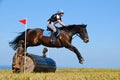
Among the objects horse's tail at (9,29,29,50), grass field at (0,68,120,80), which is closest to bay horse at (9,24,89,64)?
horse's tail at (9,29,29,50)

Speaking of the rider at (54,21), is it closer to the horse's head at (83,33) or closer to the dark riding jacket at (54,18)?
the dark riding jacket at (54,18)

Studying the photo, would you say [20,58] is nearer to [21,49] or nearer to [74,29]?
[21,49]

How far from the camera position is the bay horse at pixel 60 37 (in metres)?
21.3

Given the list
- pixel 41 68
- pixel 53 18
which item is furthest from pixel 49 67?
pixel 53 18

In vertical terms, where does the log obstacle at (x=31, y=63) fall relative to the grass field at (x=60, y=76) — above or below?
above

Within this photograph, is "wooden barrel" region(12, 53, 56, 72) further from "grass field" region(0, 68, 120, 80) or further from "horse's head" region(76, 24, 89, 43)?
"grass field" region(0, 68, 120, 80)

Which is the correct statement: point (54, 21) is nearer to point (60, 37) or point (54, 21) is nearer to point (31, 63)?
point (60, 37)

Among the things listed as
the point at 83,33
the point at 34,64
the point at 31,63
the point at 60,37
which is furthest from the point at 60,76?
the point at 83,33

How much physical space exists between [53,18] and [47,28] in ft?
2.30

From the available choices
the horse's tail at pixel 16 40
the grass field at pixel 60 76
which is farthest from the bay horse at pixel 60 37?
the grass field at pixel 60 76

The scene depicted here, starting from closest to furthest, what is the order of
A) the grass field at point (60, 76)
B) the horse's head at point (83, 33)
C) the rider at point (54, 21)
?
the grass field at point (60, 76), the rider at point (54, 21), the horse's head at point (83, 33)

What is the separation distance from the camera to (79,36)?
872 inches

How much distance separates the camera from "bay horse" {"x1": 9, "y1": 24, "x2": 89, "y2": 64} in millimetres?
21281

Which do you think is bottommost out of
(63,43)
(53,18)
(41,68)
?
(41,68)
